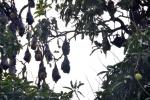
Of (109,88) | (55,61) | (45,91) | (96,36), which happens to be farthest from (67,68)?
(109,88)

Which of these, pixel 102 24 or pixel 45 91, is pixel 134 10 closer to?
pixel 102 24

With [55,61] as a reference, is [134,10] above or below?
above

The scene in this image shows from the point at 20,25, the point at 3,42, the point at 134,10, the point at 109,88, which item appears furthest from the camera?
the point at 20,25

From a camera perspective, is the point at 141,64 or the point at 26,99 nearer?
the point at 141,64

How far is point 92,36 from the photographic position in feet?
20.7

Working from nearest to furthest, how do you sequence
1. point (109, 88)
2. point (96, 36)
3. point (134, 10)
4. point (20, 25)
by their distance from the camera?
point (109, 88), point (134, 10), point (96, 36), point (20, 25)

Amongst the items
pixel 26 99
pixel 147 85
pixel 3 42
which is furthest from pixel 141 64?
pixel 3 42

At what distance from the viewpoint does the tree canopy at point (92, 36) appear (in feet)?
14.4

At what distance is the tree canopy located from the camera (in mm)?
4391

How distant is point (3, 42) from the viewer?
5.53m

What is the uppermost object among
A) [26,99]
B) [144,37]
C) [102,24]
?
[102,24]

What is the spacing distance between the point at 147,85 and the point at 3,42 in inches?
77.5

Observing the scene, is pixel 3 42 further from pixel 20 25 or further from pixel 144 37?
pixel 144 37

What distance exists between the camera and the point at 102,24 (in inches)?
244
